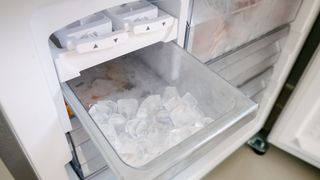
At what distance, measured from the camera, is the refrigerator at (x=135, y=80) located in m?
0.42

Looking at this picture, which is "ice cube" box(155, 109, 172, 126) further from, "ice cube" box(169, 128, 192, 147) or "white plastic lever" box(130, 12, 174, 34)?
"white plastic lever" box(130, 12, 174, 34)

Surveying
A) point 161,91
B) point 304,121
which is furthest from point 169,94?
point 304,121

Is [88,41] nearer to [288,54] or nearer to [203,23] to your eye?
[203,23]

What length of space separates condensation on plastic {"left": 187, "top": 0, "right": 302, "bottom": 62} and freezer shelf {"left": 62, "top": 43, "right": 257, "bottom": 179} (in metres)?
0.09

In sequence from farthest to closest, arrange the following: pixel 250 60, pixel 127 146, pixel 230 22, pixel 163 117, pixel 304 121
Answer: pixel 304 121, pixel 250 60, pixel 230 22, pixel 163 117, pixel 127 146

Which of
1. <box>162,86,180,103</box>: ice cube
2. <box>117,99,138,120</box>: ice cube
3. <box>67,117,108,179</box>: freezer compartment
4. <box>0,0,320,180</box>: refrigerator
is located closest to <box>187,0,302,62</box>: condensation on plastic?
<box>0,0,320,180</box>: refrigerator

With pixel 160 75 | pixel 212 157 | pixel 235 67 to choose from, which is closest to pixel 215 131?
pixel 160 75

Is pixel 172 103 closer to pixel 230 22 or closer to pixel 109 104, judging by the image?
pixel 109 104

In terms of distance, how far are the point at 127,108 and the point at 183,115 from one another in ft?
0.53

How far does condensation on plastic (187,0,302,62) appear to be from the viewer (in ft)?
2.32

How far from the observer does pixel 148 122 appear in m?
0.71

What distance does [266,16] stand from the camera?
95 cm

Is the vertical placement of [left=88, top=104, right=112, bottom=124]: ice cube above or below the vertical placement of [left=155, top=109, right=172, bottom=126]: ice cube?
above

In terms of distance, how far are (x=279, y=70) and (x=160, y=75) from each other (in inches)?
25.4
